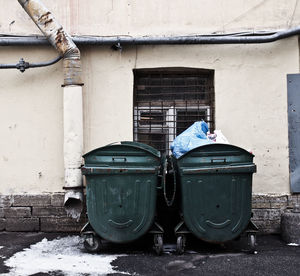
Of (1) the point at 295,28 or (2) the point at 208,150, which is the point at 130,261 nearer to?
(2) the point at 208,150

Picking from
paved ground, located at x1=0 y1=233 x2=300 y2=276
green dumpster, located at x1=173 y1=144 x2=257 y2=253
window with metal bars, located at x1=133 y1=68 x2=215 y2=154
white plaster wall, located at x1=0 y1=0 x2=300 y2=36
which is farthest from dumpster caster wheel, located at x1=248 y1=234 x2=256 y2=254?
white plaster wall, located at x1=0 y1=0 x2=300 y2=36

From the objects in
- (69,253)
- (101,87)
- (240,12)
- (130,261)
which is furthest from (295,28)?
(69,253)

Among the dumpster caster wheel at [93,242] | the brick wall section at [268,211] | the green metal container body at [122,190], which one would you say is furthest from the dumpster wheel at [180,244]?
the brick wall section at [268,211]

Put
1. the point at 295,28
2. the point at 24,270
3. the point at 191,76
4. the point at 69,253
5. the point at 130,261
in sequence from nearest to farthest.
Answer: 1. the point at 24,270
2. the point at 130,261
3. the point at 69,253
4. the point at 295,28
5. the point at 191,76

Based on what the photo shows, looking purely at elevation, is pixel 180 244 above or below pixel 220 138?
below

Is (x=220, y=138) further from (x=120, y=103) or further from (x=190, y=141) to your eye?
(x=120, y=103)

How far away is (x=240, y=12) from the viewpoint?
602 centimetres

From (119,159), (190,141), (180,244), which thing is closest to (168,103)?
(190,141)

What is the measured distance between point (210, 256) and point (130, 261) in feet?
2.91

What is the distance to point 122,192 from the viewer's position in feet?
15.5

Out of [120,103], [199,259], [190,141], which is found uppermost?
[120,103]

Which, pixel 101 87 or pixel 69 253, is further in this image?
pixel 101 87

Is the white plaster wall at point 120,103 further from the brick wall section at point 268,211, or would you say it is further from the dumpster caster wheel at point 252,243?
the dumpster caster wheel at point 252,243

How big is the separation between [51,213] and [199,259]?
7.53ft
